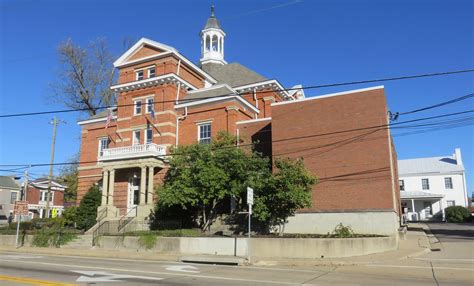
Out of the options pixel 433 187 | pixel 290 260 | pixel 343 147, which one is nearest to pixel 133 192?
pixel 343 147

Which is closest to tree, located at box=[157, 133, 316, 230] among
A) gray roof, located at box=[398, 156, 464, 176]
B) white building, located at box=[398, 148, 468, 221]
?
white building, located at box=[398, 148, 468, 221]

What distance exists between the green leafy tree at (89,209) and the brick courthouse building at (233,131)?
1.17 meters

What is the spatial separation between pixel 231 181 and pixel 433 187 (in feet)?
147

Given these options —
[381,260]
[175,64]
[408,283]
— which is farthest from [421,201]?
[408,283]

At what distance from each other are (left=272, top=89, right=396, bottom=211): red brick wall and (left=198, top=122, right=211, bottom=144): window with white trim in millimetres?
7717

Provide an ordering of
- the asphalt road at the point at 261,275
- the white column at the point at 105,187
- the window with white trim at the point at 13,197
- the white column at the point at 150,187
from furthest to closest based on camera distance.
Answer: the window with white trim at the point at 13,197 < the white column at the point at 105,187 < the white column at the point at 150,187 < the asphalt road at the point at 261,275

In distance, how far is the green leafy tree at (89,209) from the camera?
111 ft

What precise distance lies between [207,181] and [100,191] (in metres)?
15.2

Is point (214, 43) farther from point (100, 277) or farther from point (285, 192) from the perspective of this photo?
point (100, 277)

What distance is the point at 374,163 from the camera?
1013 inches

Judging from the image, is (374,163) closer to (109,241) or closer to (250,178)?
(250,178)

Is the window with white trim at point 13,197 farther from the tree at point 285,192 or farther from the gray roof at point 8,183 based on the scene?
the tree at point 285,192

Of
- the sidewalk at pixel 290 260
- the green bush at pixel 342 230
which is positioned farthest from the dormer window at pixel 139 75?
the green bush at pixel 342 230

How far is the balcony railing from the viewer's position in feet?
110
